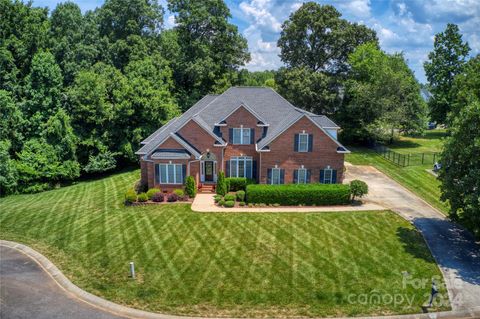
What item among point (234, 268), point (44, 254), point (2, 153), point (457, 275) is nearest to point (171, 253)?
point (234, 268)

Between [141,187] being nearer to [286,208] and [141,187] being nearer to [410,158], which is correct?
[286,208]

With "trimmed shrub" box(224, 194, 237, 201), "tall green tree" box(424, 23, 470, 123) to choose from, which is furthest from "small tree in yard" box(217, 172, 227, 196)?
"tall green tree" box(424, 23, 470, 123)

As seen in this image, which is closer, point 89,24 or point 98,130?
point 98,130

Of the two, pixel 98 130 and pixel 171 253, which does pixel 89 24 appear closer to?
pixel 98 130

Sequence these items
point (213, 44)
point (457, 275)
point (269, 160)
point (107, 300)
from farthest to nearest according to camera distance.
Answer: point (213, 44), point (269, 160), point (457, 275), point (107, 300)

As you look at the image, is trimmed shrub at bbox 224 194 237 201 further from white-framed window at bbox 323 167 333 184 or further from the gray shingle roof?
white-framed window at bbox 323 167 333 184
